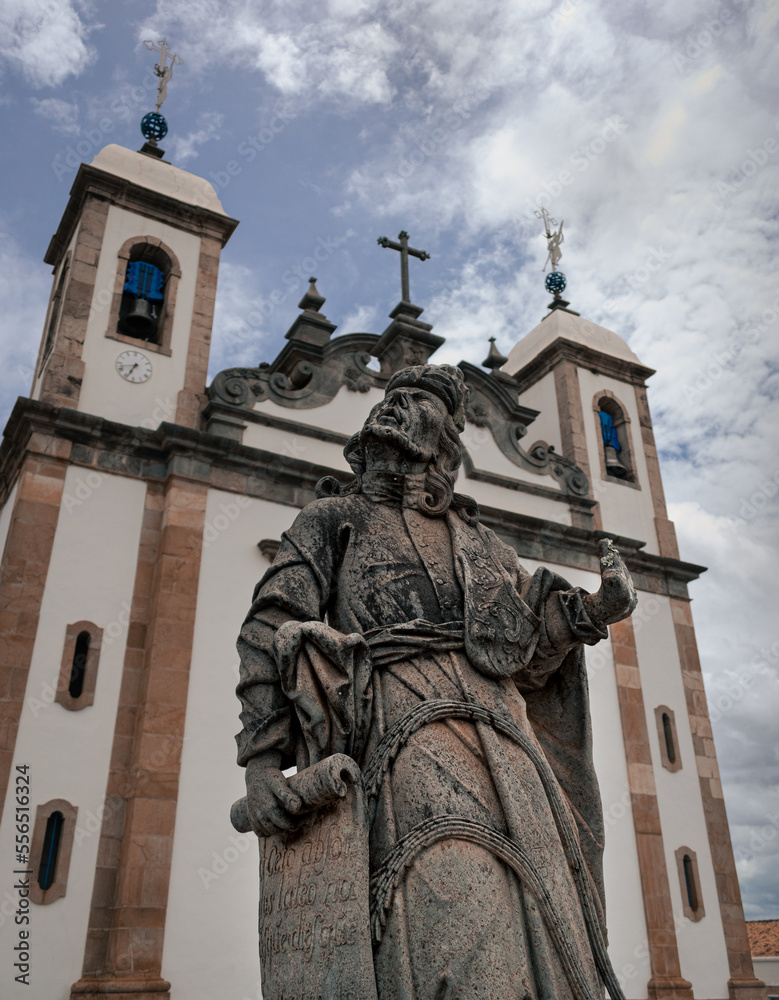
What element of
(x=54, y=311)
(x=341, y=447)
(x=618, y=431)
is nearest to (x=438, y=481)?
(x=341, y=447)

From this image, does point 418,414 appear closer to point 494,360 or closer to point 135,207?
point 135,207

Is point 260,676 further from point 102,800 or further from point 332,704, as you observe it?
point 102,800

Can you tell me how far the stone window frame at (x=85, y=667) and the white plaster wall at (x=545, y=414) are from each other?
30.9ft

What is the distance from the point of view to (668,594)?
15297mm

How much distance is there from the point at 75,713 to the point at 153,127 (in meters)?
10.2

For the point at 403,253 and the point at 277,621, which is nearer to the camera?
the point at 277,621

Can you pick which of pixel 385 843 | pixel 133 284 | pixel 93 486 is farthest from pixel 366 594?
pixel 133 284

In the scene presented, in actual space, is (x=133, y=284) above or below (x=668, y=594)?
above

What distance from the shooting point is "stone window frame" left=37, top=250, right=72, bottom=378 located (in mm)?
12455

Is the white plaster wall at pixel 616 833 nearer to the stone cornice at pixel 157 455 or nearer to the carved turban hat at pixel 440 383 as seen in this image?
the stone cornice at pixel 157 455

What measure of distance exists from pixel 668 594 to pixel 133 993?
10.3 m

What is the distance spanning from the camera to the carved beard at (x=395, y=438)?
128 inches

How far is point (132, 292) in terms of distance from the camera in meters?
12.9

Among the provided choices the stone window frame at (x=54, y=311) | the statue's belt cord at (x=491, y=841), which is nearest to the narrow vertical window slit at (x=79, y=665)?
the stone window frame at (x=54, y=311)
